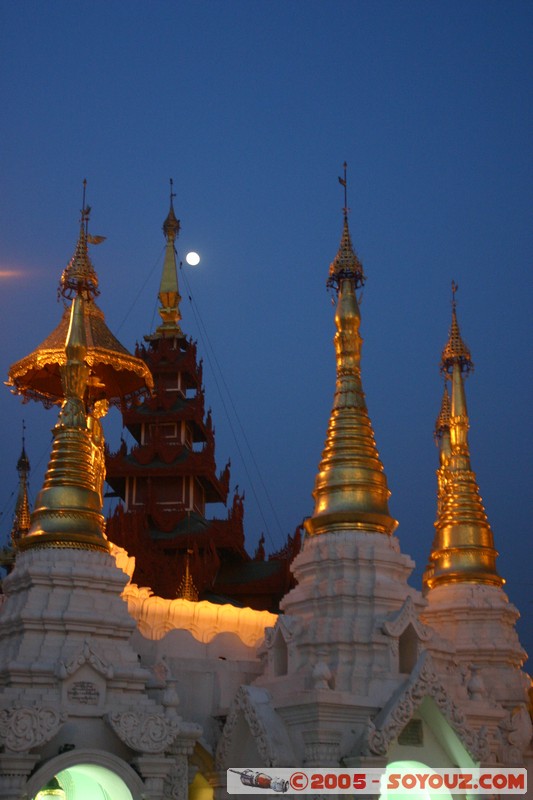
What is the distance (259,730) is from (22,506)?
21.4m

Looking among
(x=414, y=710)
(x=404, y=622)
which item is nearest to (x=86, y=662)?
(x=414, y=710)

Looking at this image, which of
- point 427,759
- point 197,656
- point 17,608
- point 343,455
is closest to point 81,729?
point 17,608

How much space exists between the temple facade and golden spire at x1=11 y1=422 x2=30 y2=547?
13393mm

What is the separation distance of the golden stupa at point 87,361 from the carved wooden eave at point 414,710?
954cm

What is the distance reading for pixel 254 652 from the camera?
22.5m

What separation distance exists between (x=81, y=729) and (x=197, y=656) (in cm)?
397

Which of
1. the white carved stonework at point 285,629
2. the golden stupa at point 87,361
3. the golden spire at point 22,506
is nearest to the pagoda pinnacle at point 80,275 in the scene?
the golden stupa at point 87,361

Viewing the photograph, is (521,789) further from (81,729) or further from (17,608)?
(17,608)

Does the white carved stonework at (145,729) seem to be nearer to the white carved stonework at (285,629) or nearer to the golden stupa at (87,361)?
the white carved stonework at (285,629)

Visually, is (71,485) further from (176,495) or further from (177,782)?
(176,495)

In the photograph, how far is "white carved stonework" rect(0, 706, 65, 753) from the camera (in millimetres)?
17250

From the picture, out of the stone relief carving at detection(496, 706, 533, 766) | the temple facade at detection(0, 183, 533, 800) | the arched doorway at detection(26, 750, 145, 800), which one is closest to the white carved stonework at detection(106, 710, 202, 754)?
the temple facade at detection(0, 183, 533, 800)

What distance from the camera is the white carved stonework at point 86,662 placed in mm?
18297

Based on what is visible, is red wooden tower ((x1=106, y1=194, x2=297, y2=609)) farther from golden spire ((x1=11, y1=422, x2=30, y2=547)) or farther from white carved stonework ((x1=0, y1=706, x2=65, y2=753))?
white carved stonework ((x1=0, y1=706, x2=65, y2=753))
